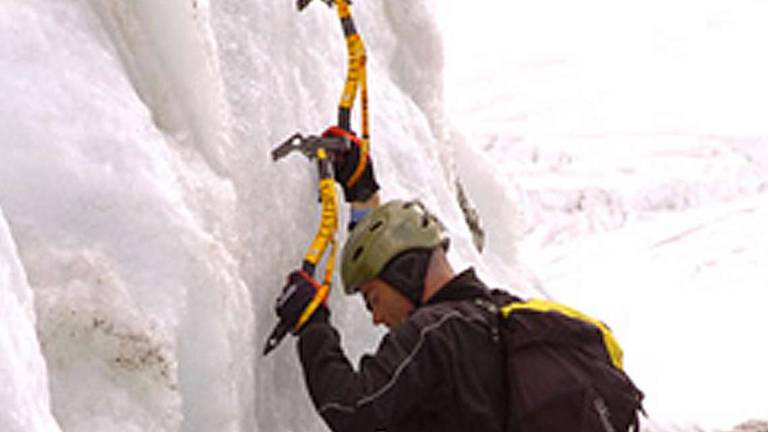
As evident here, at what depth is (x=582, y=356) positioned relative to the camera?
2617 millimetres

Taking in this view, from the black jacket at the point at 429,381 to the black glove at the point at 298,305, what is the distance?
0.29 metres

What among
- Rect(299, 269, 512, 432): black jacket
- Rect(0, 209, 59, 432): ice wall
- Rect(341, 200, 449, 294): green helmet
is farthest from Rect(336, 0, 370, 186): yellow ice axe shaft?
Rect(0, 209, 59, 432): ice wall

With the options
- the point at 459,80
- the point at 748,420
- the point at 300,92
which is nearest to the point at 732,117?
the point at 459,80

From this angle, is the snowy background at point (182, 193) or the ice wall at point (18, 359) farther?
the snowy background at point (182, 193)

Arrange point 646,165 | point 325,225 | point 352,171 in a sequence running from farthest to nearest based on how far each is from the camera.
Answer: point 646,165
point 352,171
point 325,225

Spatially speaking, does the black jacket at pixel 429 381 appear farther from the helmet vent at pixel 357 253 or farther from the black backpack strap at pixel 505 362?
the helmet vent at pixel 357 253

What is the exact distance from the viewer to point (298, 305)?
9.87 ft

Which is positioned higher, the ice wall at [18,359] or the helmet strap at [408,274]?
the ice wall at [18,359]

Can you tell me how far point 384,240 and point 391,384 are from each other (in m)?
0.46

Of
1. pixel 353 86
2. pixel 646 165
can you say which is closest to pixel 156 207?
pixel 353 86

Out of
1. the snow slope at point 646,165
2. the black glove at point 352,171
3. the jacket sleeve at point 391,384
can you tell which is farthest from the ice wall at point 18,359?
the snow slope at point 646,165

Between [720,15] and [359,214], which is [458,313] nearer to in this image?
[359,214]

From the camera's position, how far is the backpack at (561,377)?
2.56m

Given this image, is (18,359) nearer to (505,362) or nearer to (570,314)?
(505,362)
